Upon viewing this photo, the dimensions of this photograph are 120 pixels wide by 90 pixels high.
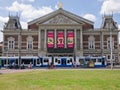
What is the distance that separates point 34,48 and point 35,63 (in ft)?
40.5

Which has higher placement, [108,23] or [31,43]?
[108,23]

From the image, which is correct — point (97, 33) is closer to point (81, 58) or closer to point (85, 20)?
point (85, 20)

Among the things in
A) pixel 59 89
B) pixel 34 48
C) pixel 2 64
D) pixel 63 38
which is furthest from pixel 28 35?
pixel 59 89

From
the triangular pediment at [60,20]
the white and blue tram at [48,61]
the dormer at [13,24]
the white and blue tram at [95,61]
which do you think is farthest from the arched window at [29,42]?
the white and blue tram at [95,61]

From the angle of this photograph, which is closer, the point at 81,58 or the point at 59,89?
the point at 59,89

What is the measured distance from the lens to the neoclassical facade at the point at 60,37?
261ft

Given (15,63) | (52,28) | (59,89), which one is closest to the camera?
(59,89)

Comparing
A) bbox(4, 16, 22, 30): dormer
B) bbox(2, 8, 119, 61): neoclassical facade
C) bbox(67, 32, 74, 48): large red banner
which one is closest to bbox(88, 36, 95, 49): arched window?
bbox(2, 8, 119, 61): neoclassical facade

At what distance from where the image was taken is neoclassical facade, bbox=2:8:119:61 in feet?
261

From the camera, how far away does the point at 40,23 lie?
261 ft

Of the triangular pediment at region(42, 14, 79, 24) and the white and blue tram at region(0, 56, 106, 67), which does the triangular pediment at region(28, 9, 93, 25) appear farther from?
the white and blue tram at region(0, 56, 106, 67)

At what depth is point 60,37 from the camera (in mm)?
79750

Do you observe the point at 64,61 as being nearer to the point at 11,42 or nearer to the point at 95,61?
the point at 95,61

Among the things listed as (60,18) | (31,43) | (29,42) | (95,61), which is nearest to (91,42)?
(60,18)
